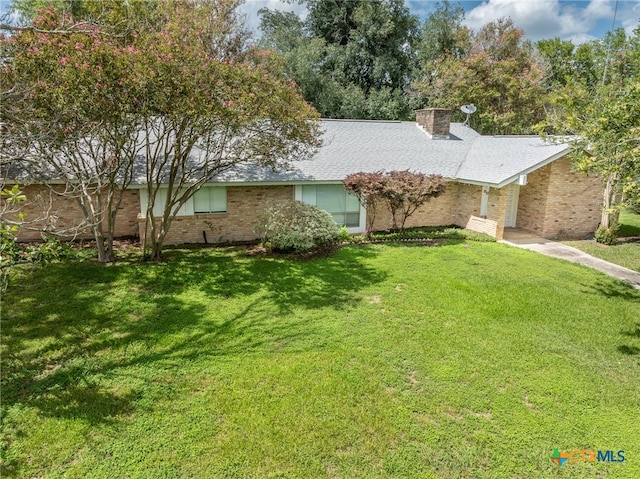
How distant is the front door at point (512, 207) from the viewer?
1784 cm

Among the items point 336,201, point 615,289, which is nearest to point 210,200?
point 336,201

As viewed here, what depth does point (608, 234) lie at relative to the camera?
15.5 metres

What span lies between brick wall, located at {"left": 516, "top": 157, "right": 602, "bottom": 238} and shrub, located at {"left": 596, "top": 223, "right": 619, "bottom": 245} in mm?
990

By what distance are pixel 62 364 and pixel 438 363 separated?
611 cm

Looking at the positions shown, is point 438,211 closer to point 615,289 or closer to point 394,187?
point 394,187

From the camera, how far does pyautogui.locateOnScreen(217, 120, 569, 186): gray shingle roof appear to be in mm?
14664

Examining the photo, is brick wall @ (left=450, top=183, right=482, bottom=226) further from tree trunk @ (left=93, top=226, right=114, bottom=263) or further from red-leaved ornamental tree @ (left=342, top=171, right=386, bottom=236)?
tree trunk @ (left=93, top=226, right=114, bottom=263)

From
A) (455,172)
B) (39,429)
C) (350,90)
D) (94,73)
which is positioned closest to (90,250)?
(94,73)

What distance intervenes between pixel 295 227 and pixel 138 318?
5601 millimetres

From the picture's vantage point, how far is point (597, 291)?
1070 centimetres

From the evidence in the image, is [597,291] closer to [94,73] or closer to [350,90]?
[94,73]

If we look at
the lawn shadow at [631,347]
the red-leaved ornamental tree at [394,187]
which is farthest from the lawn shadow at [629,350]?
the red-leaved ornamental tree at [394,187]

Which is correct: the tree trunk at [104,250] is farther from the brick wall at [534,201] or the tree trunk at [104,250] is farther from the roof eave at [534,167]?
the brick wall at [534,201]

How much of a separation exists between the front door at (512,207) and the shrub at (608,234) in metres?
3.26
